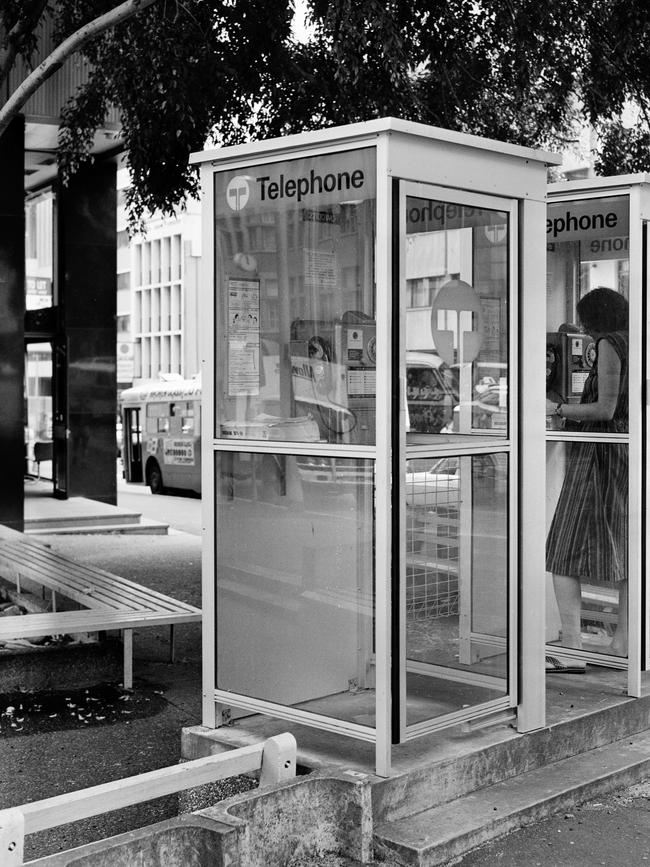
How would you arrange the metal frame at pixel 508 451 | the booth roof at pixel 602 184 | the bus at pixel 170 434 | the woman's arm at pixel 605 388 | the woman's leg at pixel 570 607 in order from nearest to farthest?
the metal frame at pixel 508 451, the booth roof at pixel 602 184, the woman's arm at pixel 605 388, the woman's leg at pixel 570 607, the bus at pixel 170 434

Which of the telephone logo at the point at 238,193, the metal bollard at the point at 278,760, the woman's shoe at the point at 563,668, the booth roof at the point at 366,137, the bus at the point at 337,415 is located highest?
the booth roof at the point at 366,137

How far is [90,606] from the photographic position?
6.50m

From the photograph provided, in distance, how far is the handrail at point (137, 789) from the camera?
317 cm

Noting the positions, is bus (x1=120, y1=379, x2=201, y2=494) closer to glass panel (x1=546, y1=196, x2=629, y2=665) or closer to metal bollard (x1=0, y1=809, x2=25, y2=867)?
glass panel (x1=546, y1=196, x2=629, y2=665)

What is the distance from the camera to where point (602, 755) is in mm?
4973

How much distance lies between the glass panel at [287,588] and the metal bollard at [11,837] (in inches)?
60.1

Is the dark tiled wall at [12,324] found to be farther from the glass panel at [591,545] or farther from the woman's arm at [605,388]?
the woman's arm at [605,388]

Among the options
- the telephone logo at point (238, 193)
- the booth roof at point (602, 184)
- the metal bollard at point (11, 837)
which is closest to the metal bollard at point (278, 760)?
the metal bollard at point (11, 837)

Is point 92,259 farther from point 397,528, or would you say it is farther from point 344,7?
point 397,528

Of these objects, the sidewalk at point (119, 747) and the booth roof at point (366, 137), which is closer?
the booth roof at point (366, 137)

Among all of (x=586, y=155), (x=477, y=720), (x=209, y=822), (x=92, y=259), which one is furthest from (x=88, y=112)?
(x=209, y=822)

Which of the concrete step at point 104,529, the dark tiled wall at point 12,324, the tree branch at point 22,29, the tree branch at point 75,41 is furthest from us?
the concrete step at point 104,529

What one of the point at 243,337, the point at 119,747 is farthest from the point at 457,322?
the point at 119,747

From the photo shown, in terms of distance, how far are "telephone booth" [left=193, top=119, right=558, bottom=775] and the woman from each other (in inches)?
43.5
